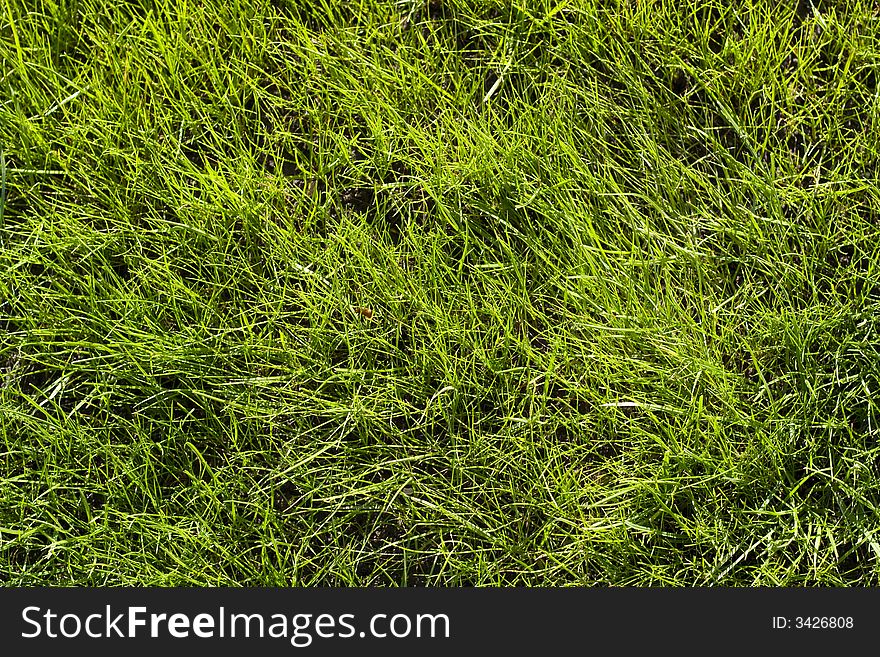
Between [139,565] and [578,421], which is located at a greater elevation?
[578,421]

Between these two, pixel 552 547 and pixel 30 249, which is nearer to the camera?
pixel 552 547

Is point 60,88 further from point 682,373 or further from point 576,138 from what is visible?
point 682,373

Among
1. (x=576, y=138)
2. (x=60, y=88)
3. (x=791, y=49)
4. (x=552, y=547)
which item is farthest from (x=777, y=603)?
(x=60, y=88)

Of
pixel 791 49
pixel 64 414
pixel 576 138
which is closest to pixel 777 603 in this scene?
pixel 576 138

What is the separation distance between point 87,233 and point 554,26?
1355mm

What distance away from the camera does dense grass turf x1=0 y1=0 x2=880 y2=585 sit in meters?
2.07

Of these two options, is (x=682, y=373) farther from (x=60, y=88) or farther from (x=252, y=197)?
(x=60, y=88)

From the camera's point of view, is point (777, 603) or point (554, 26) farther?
point (554, 26)

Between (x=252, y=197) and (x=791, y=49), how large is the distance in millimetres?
1473

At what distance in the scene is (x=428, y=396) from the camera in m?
2.15

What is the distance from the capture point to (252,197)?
2.21m

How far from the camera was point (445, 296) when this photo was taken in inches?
85.0

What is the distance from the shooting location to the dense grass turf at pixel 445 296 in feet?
6.79

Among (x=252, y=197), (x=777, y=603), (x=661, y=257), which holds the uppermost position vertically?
(x=252, y=197)
